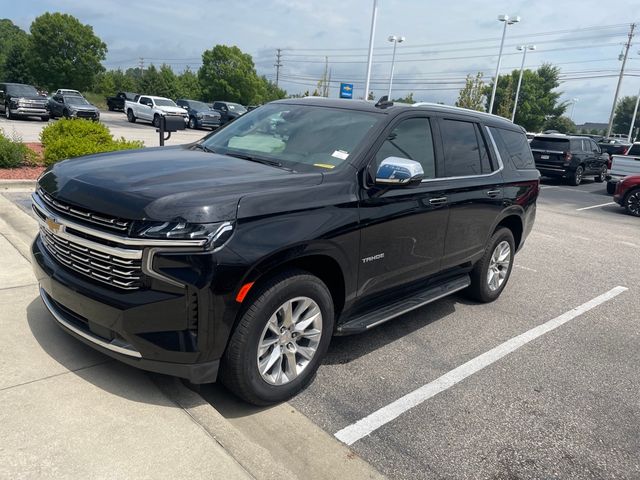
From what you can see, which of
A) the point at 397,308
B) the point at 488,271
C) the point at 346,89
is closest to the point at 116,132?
the point at 346,89

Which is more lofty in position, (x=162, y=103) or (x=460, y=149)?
(x=460, y=149)

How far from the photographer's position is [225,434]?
2826mm

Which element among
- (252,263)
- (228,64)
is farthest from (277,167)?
(228,64)

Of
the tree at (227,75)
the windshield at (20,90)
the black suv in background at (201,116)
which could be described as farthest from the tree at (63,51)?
the windshield at (20,90)

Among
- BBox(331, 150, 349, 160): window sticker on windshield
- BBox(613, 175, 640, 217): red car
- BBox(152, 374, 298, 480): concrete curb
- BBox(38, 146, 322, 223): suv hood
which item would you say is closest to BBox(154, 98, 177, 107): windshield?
BBox(613, 175, 640, 217): red car

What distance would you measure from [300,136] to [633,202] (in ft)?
42.1

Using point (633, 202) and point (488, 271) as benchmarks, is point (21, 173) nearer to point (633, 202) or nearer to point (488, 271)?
point (488, 271)

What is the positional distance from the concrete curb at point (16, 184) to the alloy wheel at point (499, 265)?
7009mm

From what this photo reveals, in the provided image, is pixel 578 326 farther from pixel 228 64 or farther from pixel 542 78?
pixel 542 78

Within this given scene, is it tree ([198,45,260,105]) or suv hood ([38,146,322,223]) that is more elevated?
tree ([198,45,260,105])

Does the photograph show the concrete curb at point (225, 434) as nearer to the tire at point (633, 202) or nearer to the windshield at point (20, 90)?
the tire at point (633, 202)

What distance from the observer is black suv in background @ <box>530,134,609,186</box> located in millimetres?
19547

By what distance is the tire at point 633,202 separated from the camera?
13.6 m

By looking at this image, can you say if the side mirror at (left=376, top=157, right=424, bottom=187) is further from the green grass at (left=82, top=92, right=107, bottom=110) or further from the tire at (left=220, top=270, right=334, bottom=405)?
the green grass at (left=82, top=92, right=107, bottom=110)
